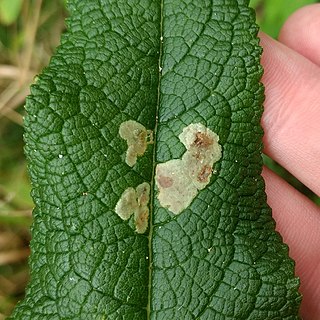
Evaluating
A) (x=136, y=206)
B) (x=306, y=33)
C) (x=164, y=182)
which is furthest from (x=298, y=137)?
(x=136, y=206)

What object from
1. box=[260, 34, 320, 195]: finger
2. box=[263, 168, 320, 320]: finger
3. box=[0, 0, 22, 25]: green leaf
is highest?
box=[0, 0, 22, 25]: green leaf

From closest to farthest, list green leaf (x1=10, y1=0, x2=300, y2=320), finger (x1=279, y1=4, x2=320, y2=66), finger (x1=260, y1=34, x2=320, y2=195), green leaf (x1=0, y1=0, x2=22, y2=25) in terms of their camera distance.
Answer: green leaf (x1=10, y1=0, x2=300, y2=320), finger (x1=260, y1=34, x2=320, y2=195), finger (x1=279, y1=4, x2=320, y2=66), green leaf (x1=0, y1=0, x2=22, y2=25)

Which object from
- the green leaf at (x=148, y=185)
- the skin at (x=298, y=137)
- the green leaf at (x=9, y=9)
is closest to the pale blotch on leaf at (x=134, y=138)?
the green leaf at (x=148, y=185)

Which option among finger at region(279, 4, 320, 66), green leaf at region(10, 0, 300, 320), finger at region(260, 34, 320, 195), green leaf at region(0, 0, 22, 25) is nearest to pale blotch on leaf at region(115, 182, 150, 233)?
green leaf at region(10, 0, 300, 320)

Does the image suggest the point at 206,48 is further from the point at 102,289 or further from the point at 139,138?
the point at 102,289

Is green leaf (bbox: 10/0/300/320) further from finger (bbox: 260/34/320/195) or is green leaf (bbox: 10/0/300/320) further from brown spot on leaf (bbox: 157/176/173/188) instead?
finger (bbox: 260/34/320/195)
